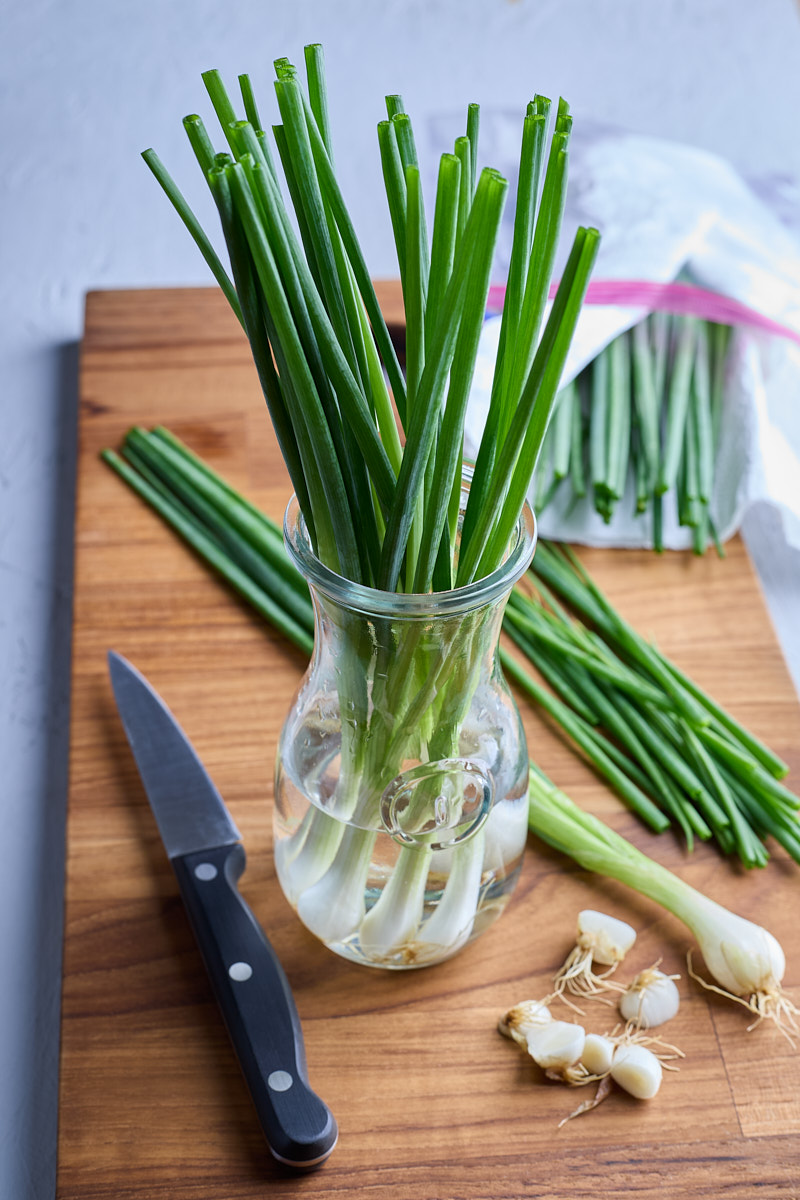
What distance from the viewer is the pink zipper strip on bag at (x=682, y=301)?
101cm

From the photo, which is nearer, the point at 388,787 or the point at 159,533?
the point at 388,787

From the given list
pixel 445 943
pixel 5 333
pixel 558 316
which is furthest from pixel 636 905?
pixel 5 333

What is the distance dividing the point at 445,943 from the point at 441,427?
12.1 inches

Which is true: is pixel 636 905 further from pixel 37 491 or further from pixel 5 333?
pixel 5 333

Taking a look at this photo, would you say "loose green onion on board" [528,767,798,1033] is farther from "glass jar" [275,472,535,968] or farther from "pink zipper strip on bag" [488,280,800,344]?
"pink zipper strip on bag" [488,280,800,344]

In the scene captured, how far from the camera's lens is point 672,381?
3.31ft

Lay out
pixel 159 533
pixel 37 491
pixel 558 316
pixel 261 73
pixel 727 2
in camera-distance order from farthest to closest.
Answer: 1. pixel 727 2
2. pixel 261 73
3. pixel 37 491
4. pixel 159 533
5. pixel 558 316

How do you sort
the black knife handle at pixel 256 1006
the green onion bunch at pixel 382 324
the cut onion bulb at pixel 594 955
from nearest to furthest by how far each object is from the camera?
the green onion bunch at pixel 382 324 → the black knife handle at pixel 256 1006 → the cut onion bulb at pixel 594 955

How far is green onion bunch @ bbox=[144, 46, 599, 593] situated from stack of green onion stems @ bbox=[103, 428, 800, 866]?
0.99 feet

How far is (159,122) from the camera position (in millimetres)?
1582

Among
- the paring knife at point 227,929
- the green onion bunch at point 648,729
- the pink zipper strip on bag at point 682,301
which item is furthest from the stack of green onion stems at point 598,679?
the pink zipper strip on bag at point 682,301

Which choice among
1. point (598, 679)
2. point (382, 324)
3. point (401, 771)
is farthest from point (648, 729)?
point (382, 324)

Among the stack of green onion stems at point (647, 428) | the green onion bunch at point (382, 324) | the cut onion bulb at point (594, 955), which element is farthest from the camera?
the stack of green onion stems at point (647, 428)

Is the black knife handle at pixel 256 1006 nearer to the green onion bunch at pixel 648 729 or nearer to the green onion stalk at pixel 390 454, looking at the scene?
the green onion stalk at pixel 390 454
